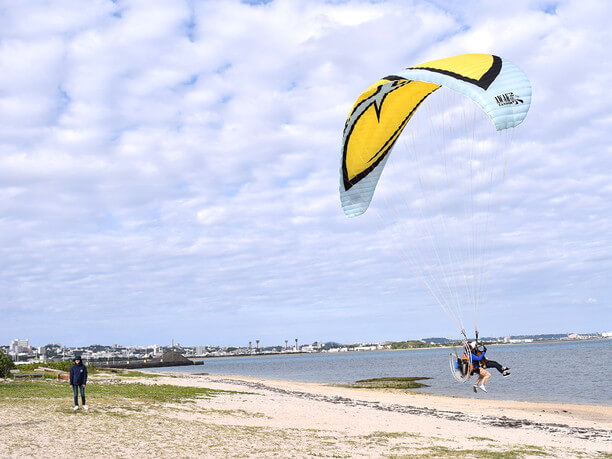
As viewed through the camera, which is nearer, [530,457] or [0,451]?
[0,451]

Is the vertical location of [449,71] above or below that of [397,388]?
above

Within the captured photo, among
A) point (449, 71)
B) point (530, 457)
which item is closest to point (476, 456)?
point (530, 457)

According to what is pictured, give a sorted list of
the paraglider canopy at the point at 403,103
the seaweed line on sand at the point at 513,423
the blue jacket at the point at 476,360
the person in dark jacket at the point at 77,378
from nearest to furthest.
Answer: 1. the paraglider canopy at the point at 403,103
2. the blue jacket at the point at 476,360
3. the person in dark jacket at the point at 77,378
4. the seaweed line on sand at the point at 513,423

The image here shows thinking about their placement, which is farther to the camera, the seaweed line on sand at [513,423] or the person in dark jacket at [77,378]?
the seaweed line on sand at [513,423]

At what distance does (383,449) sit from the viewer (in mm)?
11617

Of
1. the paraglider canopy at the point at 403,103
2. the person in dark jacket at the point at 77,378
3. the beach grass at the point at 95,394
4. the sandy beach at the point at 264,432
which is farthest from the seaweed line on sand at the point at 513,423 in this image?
the person in dark jacket at the point at 77,378

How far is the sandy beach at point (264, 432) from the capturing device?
10328mm

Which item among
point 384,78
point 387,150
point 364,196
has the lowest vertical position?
point 364,196

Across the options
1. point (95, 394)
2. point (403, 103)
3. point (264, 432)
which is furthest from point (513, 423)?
point (95, 394)

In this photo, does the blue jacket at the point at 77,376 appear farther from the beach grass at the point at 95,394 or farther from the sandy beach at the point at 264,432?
the beach grass at the point at 95,394

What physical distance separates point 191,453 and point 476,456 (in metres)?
5.38

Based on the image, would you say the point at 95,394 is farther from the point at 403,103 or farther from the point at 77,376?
the point at 403,103

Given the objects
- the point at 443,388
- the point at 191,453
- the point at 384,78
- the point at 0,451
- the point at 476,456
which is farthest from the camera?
the point at 443,388

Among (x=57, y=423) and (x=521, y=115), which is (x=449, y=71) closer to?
(x=521, y=115)
